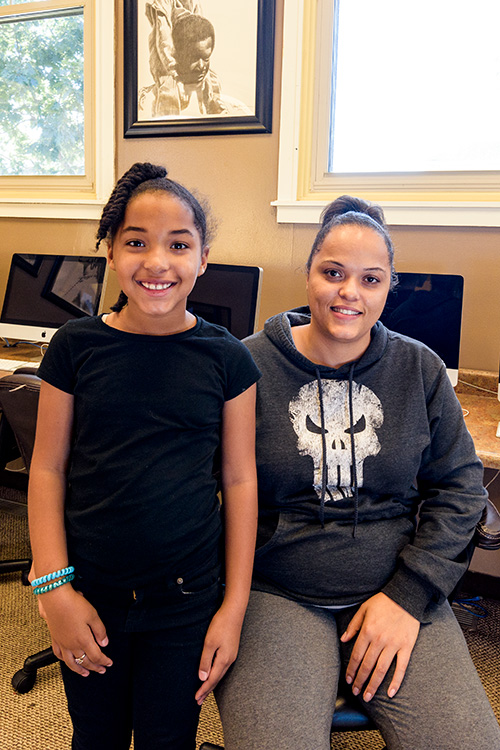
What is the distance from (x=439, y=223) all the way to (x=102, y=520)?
1.51m

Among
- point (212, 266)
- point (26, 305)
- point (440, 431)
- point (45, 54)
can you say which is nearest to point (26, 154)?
point (45, 54)

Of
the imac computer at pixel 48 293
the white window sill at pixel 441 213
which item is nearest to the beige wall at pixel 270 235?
the white window sill at pixel 441 213

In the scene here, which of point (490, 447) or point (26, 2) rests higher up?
point (26, 2)

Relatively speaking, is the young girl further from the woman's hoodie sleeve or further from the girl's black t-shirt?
the woman's hoodie sleeve

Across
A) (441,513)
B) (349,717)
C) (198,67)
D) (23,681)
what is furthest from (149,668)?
(198,67)

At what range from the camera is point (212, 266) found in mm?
1993

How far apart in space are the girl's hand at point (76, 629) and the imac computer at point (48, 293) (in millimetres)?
1532

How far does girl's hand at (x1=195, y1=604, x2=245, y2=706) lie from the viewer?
2.99 ft

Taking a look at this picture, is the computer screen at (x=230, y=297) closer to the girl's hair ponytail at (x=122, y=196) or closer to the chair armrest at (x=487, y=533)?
the girl's hair ponytail at (x=122, y=196)

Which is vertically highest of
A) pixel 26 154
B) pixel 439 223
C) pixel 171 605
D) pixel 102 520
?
pixel 26 154

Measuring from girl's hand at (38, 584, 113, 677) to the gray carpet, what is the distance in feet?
2.35

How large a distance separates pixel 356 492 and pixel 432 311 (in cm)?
84

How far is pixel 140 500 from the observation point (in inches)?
35.4

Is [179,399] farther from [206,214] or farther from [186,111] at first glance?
[186,111]
